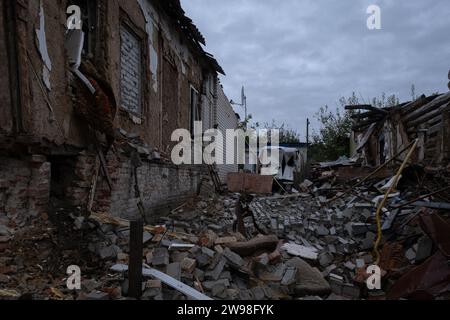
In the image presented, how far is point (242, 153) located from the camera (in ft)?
64.6

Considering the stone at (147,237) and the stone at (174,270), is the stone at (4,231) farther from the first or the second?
Result: the stone at (174,270)

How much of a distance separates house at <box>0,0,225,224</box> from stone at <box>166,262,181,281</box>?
1.71m

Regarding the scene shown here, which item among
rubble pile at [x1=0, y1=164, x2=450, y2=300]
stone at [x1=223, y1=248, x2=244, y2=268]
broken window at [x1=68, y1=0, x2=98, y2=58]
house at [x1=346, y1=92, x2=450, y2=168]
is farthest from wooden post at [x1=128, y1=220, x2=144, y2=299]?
house at [x1=346, y1=92, x2=450, y2=168]

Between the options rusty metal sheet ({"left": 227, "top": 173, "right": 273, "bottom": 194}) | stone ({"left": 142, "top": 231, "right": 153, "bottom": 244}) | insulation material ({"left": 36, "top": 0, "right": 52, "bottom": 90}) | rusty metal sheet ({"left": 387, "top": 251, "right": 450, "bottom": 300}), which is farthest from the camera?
rusty metal sheet ({"left": 227, "top": 173, "right": 273, "bottom": 194})

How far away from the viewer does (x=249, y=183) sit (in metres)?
13.2

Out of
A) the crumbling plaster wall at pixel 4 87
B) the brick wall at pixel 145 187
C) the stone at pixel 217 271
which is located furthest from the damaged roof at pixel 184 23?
the stone at pixel 217 271

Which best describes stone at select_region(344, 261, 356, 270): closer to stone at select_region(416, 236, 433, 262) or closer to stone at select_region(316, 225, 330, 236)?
stone at select_region(416, 236, 433, 262)

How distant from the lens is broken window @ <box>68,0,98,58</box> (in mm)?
5238

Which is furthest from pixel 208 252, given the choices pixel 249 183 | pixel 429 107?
pixel 249 183

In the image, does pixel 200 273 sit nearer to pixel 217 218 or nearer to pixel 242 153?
pixel 217 218

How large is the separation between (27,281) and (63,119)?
198 centimetres

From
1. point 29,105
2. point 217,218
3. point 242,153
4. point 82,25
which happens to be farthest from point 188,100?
point 242,153

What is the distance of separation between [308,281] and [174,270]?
5.51ft

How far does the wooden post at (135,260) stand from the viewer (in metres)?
3.16
